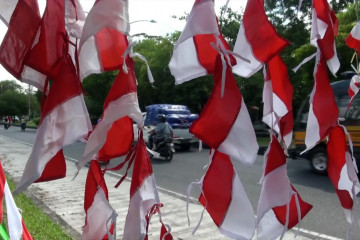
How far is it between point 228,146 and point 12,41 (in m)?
0.86

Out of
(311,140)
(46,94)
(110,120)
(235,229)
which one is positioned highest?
(46,94)

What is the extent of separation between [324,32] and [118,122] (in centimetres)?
96

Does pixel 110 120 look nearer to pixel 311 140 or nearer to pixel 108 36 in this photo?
pixel 108 36

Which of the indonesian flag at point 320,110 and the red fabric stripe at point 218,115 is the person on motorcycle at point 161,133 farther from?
the red fabric stripe at point 218,115

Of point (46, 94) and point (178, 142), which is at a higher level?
A: point (46, 94)

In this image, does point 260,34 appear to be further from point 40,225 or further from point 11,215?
point 40,225

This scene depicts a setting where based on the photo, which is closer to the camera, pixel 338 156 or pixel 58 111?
pixel 58 111

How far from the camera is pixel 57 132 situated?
1.38m

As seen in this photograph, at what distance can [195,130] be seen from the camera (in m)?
1.42

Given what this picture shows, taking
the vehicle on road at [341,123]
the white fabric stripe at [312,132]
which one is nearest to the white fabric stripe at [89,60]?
the white fabric stripe at [312,132]

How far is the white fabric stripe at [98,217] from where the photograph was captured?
5.24 feet

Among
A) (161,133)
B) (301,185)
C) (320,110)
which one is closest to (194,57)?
(320,110)

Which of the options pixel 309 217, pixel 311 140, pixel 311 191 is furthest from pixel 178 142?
pixel 311 140

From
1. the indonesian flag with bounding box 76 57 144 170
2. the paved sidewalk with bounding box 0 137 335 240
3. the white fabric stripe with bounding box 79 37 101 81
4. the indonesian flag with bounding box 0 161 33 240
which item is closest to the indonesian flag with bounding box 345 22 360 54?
the indonesian flag with bounding box 76 57 144 170
